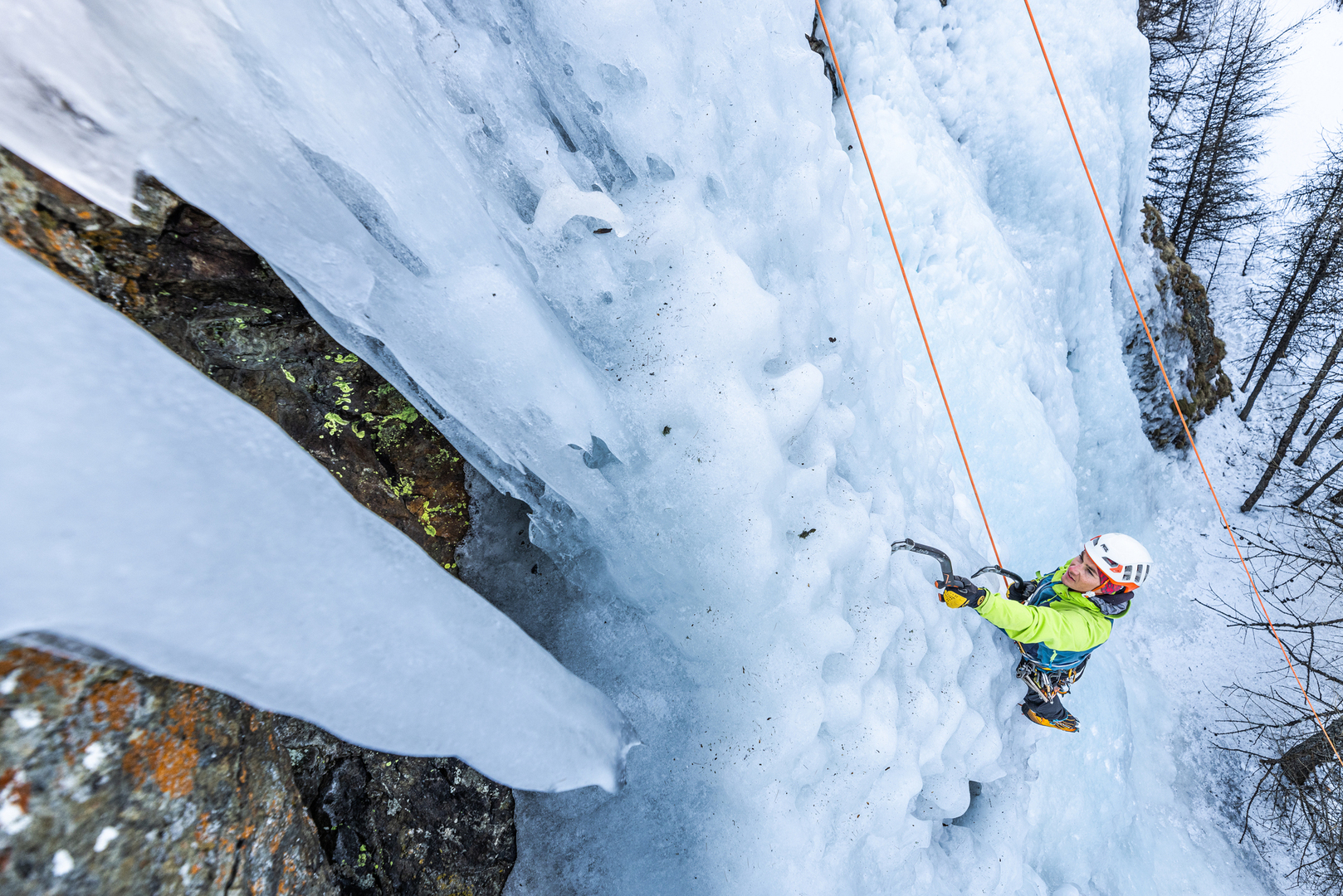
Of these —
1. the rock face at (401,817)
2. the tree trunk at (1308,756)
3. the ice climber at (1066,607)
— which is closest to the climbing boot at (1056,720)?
the ice climber at (1066,607)

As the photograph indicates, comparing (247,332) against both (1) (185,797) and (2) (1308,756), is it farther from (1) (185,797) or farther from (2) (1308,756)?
(2) (1308,756)

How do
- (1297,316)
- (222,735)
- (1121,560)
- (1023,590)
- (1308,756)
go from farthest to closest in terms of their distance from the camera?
(1297,316) < (1308,756) < (1023,590) < (1121,560) < (222,735)

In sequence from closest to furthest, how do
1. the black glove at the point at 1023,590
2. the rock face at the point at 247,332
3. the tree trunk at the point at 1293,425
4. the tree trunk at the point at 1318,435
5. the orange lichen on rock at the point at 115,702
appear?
1. the orange lichen on rock at the point at 115,702
2. the rock face at the point at 247,332
3. the black glove at the point at 1023,590
4. the tree trunk at the point at 1293,425
5. the tree trunk at the point at 1318,435

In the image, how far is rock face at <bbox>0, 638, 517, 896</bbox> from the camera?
915mm

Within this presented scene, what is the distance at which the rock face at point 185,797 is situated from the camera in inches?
36.0

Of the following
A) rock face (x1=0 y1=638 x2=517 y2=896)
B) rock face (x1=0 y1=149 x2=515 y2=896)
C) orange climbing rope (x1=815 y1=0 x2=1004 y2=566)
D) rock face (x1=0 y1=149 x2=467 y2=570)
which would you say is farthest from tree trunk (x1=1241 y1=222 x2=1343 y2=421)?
rock face (x1=0 y1=638 x2=517 y2=896)

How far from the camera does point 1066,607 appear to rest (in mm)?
2768

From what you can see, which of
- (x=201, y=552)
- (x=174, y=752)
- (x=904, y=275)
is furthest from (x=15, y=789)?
(x=904, y=275)

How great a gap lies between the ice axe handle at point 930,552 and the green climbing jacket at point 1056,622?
18cm

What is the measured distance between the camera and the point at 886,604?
226cm

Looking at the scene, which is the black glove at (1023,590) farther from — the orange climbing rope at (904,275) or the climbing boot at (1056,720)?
the climbing boot at (1056,720)

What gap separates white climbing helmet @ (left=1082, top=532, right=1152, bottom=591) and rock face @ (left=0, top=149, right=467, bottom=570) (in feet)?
8.64

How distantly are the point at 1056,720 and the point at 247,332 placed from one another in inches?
149

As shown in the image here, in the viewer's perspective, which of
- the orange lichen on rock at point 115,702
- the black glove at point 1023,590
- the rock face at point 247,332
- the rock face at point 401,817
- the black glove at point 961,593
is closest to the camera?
the orange lichen on rock at point 115,702
